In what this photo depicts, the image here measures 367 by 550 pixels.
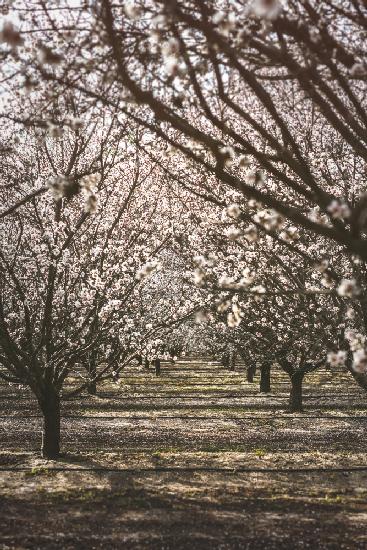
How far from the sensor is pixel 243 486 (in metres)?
10.4

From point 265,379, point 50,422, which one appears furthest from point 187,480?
point 265,379

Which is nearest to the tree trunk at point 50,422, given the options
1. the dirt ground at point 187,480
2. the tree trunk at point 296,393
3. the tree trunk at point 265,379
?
the dirt ground at point 187,480

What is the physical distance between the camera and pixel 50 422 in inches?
491

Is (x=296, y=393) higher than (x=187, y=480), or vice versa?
(x=296, y=393)

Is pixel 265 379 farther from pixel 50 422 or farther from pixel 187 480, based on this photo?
pixel 187 480

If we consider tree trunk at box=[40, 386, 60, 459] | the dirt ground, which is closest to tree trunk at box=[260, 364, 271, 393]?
the dirt ground

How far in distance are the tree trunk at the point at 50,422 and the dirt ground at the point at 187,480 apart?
Answer: 0.25 metres

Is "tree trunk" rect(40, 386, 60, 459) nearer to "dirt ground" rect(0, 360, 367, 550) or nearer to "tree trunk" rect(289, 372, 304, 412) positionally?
"dirt ground" rect(0, 360, 367, 550)

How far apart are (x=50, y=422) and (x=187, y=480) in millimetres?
3342

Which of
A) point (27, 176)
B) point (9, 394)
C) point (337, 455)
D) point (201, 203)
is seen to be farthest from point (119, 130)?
point (9, 394)

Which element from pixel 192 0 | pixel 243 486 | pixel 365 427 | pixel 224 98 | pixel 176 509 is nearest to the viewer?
pixel 192 0

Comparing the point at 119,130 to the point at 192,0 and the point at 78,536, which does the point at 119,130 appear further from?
the point at 78,536

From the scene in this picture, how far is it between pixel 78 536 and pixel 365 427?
40.9 feet

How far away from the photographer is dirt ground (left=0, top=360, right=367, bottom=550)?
7.72m
